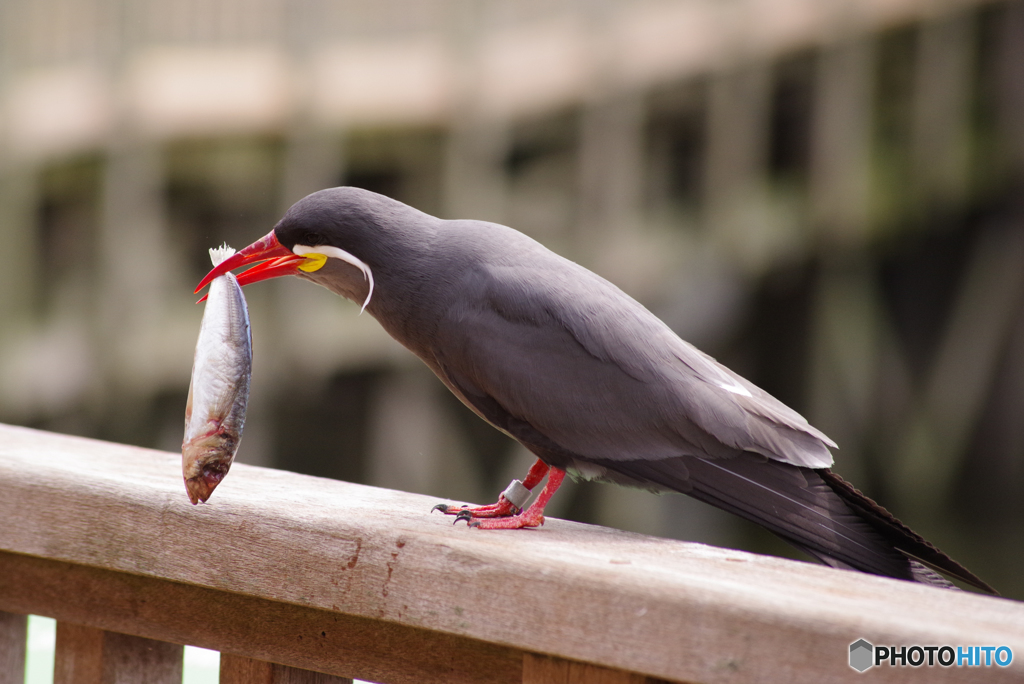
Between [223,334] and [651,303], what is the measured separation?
543 centimetres

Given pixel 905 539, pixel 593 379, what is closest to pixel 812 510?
pixel 905 539

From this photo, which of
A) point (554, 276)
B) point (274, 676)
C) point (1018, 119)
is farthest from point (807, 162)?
point (274, 676)

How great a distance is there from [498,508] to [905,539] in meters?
0.75

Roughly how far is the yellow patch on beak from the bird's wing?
0.97ft

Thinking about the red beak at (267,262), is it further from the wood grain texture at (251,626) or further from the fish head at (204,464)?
the wood grain texture at (251,626)

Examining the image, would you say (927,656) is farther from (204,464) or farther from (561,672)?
(204,464)

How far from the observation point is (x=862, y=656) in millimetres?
1222

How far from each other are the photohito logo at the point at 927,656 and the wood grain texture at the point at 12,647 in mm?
1438

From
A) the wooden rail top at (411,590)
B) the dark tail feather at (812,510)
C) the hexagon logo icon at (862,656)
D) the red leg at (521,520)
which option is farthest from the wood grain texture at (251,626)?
the dark tail feather at (812,510)

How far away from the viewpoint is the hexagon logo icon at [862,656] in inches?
48.0

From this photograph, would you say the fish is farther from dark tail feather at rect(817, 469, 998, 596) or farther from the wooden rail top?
dark tail feather at rect(817, 469, 998, 596)

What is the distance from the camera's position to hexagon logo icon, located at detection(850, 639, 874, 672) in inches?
48.0

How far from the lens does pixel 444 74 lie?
556 centimetres

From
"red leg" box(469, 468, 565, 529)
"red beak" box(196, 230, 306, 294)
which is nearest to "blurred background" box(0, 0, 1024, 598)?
"red beak" box(196, 230, 306, 294)
